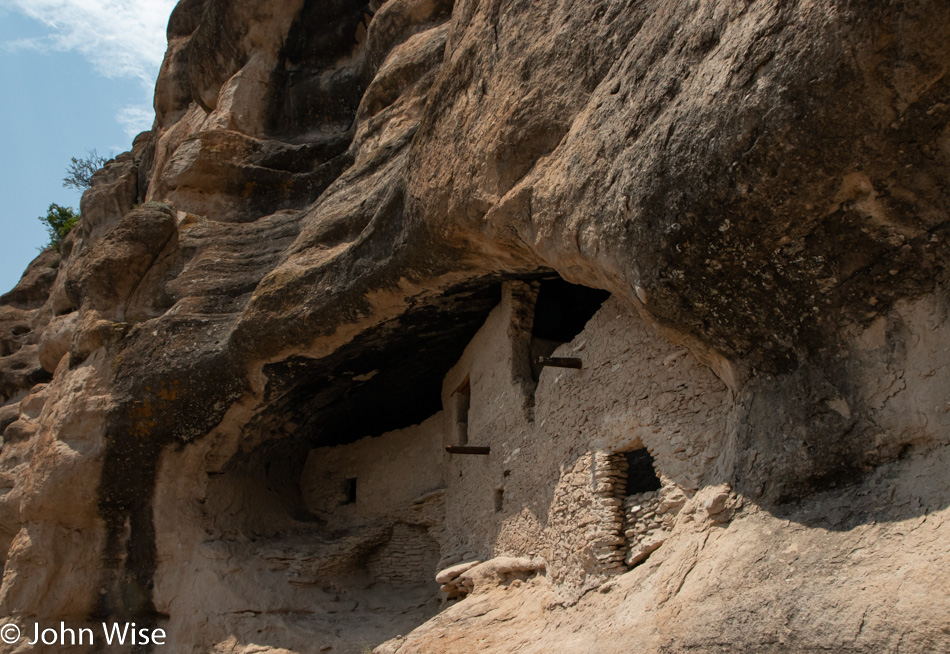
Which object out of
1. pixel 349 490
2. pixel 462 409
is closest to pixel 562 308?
pixel 462 409

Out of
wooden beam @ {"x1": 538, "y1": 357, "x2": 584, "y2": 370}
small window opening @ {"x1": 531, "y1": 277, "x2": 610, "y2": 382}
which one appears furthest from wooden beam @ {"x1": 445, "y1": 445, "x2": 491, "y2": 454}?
wooden beam @ {"x1": 538, "y1": 357, "x2": 584, "y2": 370}

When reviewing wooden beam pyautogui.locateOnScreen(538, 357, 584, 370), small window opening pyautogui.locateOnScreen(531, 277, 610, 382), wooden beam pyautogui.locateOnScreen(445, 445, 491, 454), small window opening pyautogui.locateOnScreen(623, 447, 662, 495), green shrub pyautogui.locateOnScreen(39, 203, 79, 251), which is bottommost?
small window opening pyautogui.locateOnScreen(623, 447, 662, 495)

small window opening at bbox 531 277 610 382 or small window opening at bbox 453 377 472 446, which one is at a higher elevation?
small window opening at bbox 531 277 610 382

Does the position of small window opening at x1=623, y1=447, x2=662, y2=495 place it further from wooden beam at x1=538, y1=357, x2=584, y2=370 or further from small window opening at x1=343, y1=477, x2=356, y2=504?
small window opening at x1=343, y1=477, x2=356, y2=504

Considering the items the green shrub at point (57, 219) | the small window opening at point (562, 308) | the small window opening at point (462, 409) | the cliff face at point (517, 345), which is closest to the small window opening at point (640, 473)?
the cliff face at point (517, 345)

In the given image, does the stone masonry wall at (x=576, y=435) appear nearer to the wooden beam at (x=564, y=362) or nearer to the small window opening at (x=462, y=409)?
the wooden beam at (x=564, y=362)

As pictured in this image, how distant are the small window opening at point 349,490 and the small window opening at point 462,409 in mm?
2436

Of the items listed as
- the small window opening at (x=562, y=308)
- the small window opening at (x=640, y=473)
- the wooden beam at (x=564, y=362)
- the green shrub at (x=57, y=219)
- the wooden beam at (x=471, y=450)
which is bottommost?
the small window opening at (x=640, y=473)

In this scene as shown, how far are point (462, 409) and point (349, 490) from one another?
8.48 feet

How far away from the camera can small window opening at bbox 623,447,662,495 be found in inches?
279

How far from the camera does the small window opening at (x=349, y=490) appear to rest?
38.1 ft

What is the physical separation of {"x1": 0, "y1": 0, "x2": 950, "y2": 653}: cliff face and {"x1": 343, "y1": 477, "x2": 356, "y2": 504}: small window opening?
0.15m

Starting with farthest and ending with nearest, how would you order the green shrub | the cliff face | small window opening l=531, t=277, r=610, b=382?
1. the green shrub
2. small window opening l=531, t=277, r=610, b=382
3. the cliff face

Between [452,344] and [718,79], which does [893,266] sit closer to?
[718,79]
